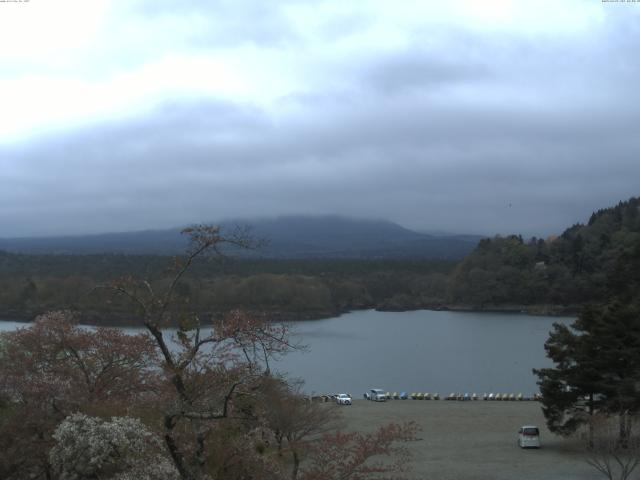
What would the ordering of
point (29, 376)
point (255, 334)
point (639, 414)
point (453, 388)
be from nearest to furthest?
point (255, 334) → point (29, 376) → point (639, 414) → point (453, 388)

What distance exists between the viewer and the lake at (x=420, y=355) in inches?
1366

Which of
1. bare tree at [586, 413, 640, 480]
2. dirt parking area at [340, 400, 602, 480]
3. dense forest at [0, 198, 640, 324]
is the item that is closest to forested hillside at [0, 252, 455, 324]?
dense forest at [0, 198, 640, 324]

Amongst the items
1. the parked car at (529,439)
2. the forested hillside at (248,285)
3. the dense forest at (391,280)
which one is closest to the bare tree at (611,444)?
the parked car at (529,439)

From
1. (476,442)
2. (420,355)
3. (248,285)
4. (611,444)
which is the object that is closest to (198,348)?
(611,444)

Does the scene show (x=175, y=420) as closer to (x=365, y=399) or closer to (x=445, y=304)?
(x=365, y=399)

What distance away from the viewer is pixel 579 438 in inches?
688

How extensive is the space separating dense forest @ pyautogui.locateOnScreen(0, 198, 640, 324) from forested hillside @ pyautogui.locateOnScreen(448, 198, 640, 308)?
0.34 ft

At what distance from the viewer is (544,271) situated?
76500mm

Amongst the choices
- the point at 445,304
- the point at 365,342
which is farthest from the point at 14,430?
the point at 445,304

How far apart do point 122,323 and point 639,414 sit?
138 feet

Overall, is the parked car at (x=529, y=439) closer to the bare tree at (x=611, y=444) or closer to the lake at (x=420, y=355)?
the bare tree at (x=611, y=444)

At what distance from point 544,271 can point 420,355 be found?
37.1 metres

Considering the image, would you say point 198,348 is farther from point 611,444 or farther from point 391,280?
point 391,280

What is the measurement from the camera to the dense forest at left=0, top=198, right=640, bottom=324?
60875mm
